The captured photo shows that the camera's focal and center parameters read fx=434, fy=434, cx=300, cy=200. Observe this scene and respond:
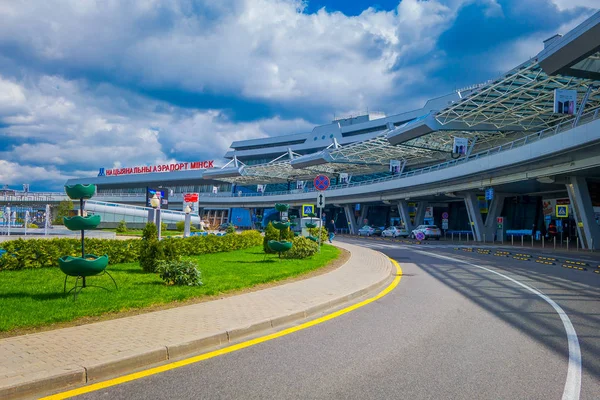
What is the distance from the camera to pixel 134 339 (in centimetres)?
589

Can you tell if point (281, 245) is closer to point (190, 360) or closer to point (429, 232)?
point (190, 360)

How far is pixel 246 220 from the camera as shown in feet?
313

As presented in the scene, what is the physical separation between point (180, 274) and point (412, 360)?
650cm

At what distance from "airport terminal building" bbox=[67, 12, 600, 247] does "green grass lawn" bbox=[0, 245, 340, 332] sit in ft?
61.1

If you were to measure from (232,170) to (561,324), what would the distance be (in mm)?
75104

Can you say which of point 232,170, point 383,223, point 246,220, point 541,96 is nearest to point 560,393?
point 541,96

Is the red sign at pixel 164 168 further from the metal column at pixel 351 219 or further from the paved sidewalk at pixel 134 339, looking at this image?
the paved sidewalk at pixel 134 339

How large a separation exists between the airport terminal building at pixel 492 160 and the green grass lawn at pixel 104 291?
Result: 1862cm

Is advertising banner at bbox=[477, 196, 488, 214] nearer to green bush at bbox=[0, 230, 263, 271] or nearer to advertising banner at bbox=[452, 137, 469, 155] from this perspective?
advertising banner at bbox=[452, 137, 469, 155]

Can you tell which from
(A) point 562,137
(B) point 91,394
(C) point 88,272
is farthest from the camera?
(A) point 562,137

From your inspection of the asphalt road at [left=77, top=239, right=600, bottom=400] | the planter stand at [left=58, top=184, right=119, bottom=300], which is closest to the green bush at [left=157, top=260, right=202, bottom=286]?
the planter stand at [left=58, top=184, right=119, bottom=300]

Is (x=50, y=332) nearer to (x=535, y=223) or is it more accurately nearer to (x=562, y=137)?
(x=562, y=137)

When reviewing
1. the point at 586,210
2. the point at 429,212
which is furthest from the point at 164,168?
the point at 586,210

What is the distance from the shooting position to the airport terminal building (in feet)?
84.5
